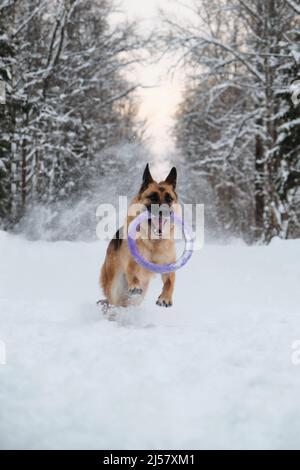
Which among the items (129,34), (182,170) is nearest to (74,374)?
(129,34)

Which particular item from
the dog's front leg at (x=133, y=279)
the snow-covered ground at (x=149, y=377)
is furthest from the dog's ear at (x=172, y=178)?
the snow-covered ground at (x=149, y=377)

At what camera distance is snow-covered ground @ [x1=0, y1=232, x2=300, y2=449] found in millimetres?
2669

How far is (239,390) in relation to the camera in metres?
3.20

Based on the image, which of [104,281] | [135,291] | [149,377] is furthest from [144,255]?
[149,377]

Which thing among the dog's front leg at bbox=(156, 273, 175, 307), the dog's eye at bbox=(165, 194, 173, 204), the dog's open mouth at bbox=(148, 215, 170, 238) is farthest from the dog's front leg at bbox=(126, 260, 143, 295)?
the dog's eye at bbox=(165, 194, 173, 204)

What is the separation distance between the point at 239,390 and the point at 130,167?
22.8 meters

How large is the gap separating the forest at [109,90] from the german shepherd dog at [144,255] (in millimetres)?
8991

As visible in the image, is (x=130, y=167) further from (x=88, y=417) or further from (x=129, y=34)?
(x=88, y=417)

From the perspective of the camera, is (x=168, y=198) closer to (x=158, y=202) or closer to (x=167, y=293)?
(x=158, y=202)

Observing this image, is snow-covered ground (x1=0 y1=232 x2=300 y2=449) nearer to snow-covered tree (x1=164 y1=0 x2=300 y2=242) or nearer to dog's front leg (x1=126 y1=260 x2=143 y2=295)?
dog's front leg (x1=126 y1=260 x2=143 y2=295)

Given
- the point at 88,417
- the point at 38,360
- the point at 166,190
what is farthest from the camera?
the point at 166,190

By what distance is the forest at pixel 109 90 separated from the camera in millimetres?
17656

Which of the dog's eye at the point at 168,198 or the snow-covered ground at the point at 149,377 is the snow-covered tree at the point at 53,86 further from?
the snow-covered ground at the point at 149,377

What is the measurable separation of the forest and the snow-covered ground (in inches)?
388
